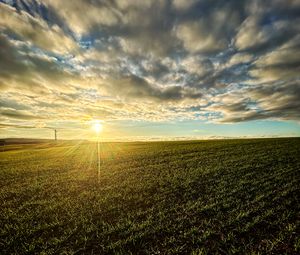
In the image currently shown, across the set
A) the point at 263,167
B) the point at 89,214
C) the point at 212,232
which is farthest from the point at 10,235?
the point at 263,167

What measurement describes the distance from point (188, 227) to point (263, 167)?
15.1 metres

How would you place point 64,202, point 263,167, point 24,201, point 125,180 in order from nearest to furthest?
1. point 64,202
2. point 24,201
3. point 125,180
4. point 263,167

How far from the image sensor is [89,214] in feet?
32.9

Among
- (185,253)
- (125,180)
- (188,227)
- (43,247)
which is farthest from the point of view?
(125,180)

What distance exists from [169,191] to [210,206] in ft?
11.3

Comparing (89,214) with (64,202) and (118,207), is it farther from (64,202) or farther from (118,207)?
(64,202)

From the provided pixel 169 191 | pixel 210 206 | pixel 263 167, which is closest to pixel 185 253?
pixel 210 206

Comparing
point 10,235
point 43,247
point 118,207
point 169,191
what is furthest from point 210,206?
point 10,235

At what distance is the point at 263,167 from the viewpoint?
788 inches

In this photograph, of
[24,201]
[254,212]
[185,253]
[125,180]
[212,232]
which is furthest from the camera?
[125,180]

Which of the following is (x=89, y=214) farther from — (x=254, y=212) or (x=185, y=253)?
(x=254, y=212)

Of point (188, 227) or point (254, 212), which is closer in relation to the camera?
point (188, 227)

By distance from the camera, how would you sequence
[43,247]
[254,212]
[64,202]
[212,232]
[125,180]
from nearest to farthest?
1. [43,247]
2. [212,232]
3. [254,212]
4. [64,202]
5. [125,180]

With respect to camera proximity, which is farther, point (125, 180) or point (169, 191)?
point (125, 180)
